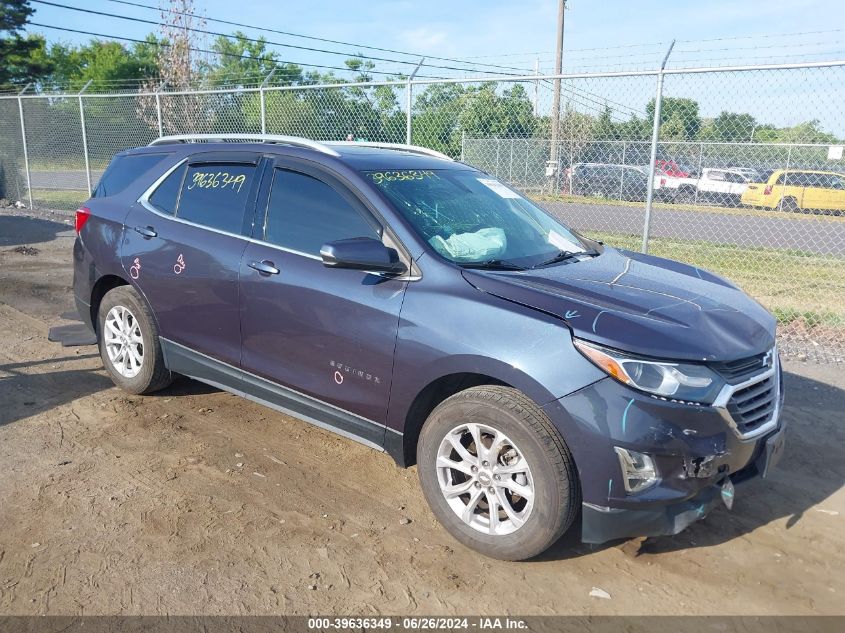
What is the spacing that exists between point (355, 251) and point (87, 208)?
2934mm

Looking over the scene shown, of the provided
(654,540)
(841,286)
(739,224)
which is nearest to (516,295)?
(654,540)

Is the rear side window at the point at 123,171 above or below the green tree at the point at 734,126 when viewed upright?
below

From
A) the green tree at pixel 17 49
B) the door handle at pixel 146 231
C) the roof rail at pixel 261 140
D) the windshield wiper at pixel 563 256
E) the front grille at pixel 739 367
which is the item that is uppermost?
the green tree at pixel 17 49

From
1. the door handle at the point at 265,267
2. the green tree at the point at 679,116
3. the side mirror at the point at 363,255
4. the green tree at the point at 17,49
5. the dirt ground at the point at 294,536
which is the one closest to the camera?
the dirt ground at the point at 294,536

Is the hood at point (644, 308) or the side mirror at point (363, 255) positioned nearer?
the hood at point (644, 308)

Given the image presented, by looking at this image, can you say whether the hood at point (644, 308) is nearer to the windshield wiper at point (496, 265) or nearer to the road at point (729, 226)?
the windshield wiper at point (496, 265)

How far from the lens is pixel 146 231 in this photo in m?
4.78

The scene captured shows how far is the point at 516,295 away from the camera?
3.23 m

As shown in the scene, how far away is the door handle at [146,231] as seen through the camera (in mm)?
4730

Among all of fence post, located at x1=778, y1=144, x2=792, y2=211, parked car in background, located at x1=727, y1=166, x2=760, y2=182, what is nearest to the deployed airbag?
fence post, located at x1=778, y1=144, x2=792, y2=211

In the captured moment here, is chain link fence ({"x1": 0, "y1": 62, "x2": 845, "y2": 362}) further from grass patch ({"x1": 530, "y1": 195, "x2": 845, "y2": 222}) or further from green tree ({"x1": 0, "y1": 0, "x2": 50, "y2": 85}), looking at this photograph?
green tree ({"x1": 0, "y1": 0, "x2": 50, "y2": 85})

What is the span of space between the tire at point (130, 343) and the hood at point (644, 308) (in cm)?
258

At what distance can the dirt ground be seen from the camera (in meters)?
2.97

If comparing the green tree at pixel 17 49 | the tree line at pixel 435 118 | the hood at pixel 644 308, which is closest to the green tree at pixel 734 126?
the tree line at pixel 435 118
